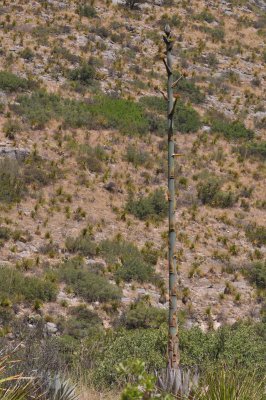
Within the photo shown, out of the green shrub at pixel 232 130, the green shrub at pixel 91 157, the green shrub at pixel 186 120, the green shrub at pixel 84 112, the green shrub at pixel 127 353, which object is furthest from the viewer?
the green shrub at pixel 232 130

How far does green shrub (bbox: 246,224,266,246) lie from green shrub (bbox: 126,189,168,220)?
2467 mm

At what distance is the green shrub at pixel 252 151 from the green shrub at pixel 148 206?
5412 mm

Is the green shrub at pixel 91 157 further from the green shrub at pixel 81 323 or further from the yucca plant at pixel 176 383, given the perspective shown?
the yucca plant at pixel 176 383

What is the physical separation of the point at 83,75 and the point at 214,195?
27.0ft

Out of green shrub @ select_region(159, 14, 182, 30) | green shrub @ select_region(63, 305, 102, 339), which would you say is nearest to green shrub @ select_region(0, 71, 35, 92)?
green shrub @ select_region(63, 305, 102, 339)

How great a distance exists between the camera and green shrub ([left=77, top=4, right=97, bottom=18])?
29.4 meters

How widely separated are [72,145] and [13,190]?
11.4 ft

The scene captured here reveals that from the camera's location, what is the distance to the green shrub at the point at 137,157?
64.6 feet

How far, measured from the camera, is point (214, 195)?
1891 cm

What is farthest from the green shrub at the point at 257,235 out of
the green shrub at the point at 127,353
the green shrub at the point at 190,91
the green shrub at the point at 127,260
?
the green shrub at the point at 190,91

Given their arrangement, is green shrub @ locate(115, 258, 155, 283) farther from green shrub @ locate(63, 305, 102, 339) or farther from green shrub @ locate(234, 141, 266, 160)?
green shrub @ locate(234, 141, 266, 160)

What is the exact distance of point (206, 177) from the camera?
65.1 feet

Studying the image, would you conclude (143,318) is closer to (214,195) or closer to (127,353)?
(127,353)

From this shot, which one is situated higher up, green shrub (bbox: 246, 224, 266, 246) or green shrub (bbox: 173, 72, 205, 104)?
green shrub (bbox: 246, 224, 266, 246)
